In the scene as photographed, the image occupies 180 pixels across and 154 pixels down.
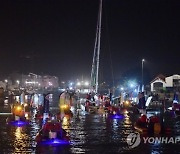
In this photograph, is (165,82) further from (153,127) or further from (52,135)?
(52,135)

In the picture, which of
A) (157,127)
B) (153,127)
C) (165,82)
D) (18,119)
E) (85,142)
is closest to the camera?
(85,142)

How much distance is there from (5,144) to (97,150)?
4.59m

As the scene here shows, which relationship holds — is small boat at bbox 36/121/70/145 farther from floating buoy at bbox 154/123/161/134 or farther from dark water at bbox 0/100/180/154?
floating buoy at bbox 154/123/161/134

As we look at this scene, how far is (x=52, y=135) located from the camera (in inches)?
763

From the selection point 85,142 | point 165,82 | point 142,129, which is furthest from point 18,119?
point 165,82

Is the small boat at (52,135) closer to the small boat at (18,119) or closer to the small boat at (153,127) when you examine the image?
the small boat at (153,127)

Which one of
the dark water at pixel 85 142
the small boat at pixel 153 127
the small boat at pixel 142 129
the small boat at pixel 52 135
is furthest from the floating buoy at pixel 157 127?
the small boat at pixel 52 135

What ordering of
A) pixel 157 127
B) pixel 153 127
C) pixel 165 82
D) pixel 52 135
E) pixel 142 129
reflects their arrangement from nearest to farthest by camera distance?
pixel 52 135 < pixel 157 127 < pixel 153 127 < pixel 142 129 < pixel 165 82

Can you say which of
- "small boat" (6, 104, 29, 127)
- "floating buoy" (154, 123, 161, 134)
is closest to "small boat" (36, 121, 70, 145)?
"floating buoy" (154, 123, 161, 134)

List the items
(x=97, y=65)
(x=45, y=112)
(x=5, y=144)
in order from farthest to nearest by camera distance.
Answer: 1. (x=97, y=65)
2. (x=45, y=112)
3. (x=5, y=144)

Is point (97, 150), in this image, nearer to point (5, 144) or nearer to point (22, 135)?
point (5, 144)

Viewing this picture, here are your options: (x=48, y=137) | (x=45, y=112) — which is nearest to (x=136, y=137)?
(x=48, y=137)

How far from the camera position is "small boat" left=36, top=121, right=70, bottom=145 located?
19.2 m

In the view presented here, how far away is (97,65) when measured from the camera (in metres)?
48.1
